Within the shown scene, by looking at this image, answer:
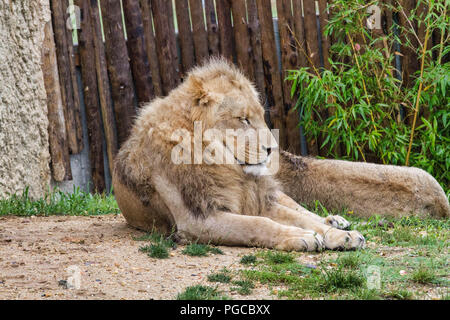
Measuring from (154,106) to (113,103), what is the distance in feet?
8.88

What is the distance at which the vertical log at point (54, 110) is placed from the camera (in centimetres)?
739

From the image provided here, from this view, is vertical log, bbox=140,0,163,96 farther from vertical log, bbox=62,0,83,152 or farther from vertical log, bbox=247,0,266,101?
vertical log, bbox=247,0,266,101

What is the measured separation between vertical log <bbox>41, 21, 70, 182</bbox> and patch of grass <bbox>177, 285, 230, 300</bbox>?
4.33 m

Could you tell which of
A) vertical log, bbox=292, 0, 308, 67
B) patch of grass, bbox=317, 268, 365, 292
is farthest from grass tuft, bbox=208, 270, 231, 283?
vertical log, bbox=292, 0, 308, 67

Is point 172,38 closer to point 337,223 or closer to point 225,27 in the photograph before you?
point 225,27

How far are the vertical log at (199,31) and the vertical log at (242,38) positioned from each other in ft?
1.32

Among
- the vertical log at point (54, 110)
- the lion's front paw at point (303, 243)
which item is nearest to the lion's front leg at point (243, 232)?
the lion's front paw at point (303, 243)

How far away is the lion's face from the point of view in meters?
5.00

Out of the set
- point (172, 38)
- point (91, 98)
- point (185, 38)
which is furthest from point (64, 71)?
point (185, 38)

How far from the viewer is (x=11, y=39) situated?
688 centimetres

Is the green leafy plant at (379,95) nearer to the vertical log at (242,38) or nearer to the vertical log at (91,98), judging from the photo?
the vertical log at (242,38)
